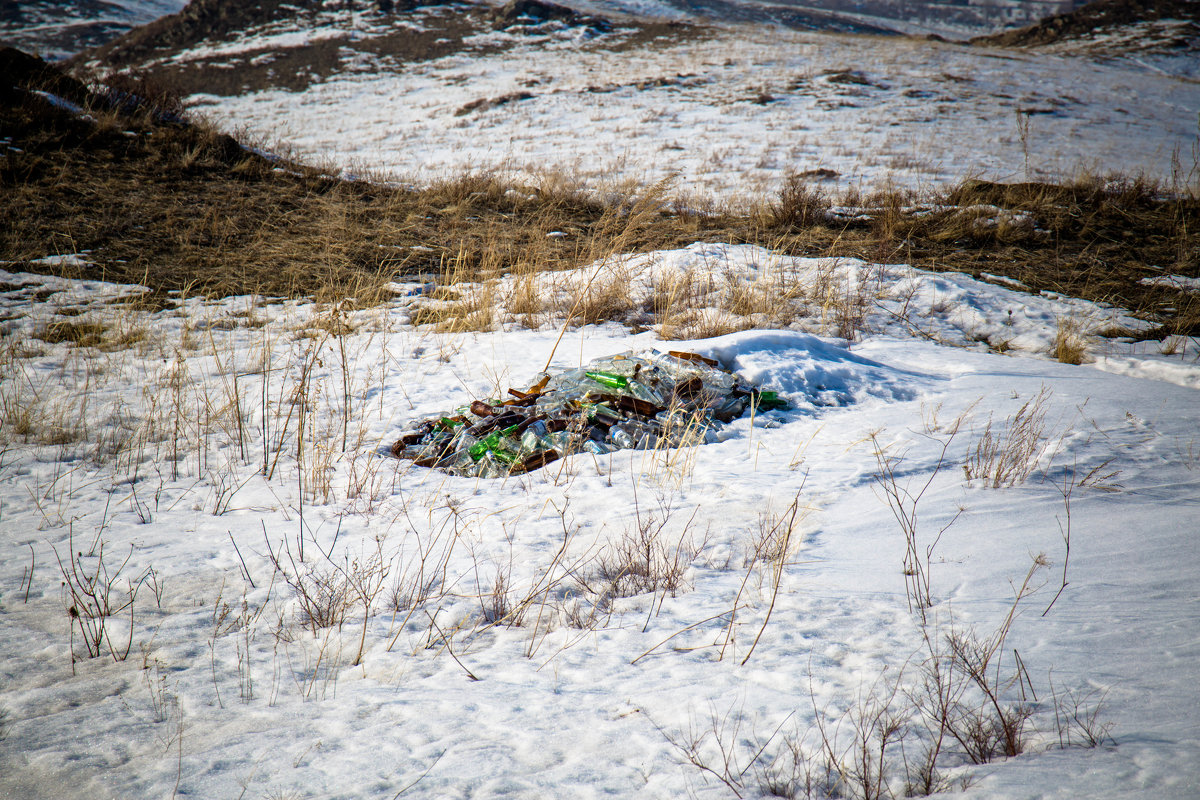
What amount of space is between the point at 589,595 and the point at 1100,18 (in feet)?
133

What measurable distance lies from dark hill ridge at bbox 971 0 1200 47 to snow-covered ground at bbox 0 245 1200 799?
115ft

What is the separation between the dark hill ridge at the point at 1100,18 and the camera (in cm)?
2589

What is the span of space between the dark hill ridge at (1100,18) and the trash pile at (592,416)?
1394 inches

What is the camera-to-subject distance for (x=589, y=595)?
1.83 m

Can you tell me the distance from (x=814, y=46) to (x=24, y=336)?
86.7 ft

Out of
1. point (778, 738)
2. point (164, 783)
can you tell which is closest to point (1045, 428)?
point (778, 738)

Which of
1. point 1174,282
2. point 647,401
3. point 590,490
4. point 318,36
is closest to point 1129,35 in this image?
point 1174,282

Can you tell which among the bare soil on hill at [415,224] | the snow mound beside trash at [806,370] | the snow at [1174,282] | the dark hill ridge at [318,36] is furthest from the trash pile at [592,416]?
the dark hill ridge at [318,36]

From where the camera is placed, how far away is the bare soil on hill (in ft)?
19.7

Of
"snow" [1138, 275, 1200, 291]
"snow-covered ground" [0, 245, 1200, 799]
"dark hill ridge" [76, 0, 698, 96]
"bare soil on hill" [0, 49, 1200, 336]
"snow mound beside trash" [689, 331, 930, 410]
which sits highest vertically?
"dark hill ridge" [76, 0, 698, 96]

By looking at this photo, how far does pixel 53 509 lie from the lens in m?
2.48

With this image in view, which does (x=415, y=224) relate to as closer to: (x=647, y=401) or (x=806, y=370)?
(x=647, y=401)

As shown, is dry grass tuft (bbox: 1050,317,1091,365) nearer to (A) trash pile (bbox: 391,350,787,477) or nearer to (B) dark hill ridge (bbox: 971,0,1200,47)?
(A) trash pile (bbox: 391,350,787,477)

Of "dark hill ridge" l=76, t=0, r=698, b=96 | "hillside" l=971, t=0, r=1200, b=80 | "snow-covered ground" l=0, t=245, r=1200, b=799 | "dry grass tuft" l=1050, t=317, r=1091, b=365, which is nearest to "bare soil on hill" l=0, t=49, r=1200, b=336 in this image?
"dry grass tuft" l=1050, t=317, r=1091, b=365
